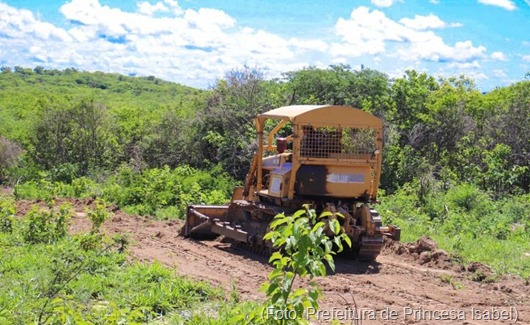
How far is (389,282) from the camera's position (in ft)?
34.1

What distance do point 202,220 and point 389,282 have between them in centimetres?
443

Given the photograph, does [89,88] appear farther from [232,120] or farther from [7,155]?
[232,120]

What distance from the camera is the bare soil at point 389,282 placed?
340 inches

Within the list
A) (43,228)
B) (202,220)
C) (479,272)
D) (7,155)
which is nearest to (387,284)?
(479,272)

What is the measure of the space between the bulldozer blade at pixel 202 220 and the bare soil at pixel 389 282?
229 millimetres

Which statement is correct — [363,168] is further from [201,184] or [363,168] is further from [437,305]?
[201,184]

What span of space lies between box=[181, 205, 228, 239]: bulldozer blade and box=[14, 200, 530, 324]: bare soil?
9.0 inches

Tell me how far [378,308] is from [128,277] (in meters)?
3.24

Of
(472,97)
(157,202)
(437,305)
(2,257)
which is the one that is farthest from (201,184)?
(472,97)

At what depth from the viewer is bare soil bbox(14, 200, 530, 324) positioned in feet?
28.3

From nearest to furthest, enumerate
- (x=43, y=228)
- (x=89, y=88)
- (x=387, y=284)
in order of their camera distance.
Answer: (x=387, y=284) < (x=43, y=228) < (x=89, y=88)

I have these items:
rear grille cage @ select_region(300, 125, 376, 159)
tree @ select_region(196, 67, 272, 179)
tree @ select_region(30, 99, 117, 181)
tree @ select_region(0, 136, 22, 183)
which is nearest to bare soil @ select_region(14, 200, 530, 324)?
rear grille cage @ select_region(300, 125, 376, 159)

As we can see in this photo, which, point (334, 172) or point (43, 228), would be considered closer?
point (334, 172)

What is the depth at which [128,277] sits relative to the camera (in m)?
9.25
